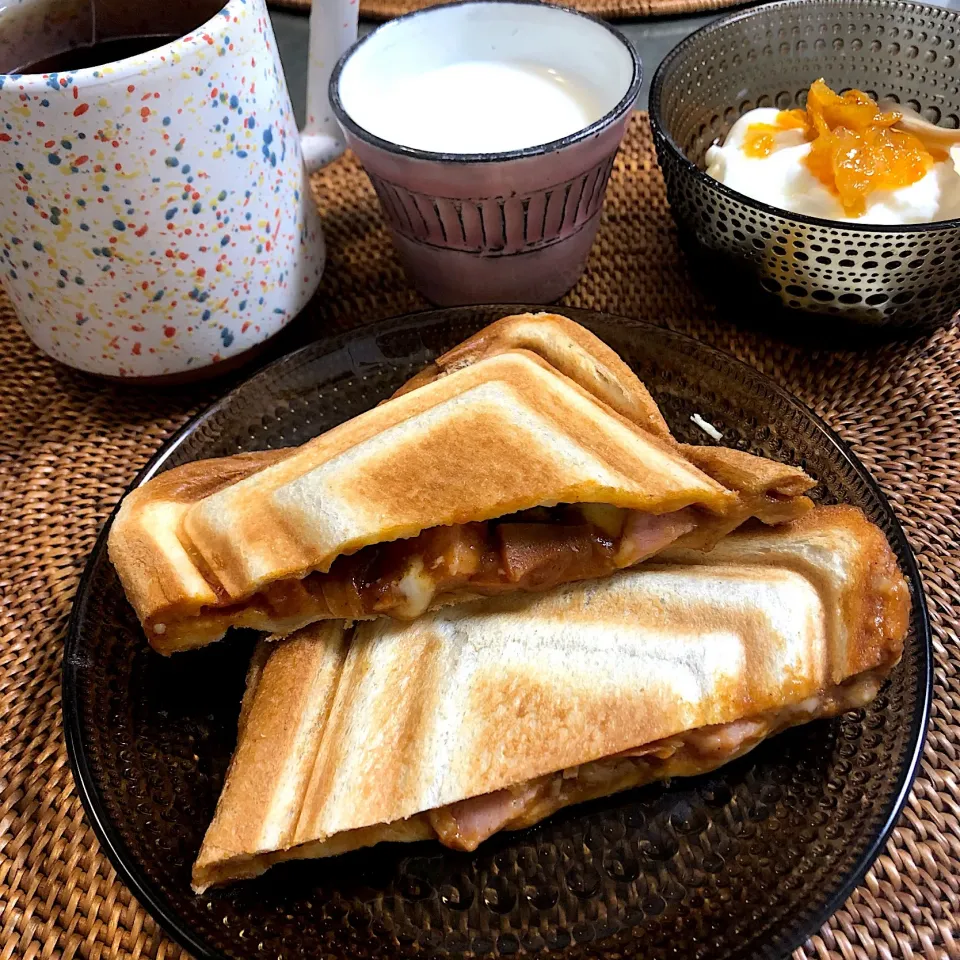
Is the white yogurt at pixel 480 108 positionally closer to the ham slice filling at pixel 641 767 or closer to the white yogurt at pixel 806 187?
the white yogurt at pixel 806 187

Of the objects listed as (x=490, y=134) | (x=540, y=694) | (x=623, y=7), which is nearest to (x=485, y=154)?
(x=490, y=134)

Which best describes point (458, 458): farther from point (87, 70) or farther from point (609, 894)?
point (87, 70)

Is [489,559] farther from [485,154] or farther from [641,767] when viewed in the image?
[485,154]

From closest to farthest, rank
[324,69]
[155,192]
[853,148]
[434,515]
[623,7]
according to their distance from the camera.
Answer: [434,515]
[155,192]
[853,148]
[324,69]
[623,7]

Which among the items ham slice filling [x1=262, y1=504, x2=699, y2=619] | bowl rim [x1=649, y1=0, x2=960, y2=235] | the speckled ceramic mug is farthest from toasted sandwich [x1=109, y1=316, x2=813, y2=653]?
bowl rim [x1=649, y1=0, x2=960, y2=235]

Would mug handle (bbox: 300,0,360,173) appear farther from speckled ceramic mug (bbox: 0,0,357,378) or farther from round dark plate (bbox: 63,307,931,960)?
round dark plate (bbox: 63,307,931,960)

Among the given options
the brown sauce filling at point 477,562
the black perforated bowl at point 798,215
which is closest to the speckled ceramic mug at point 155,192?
the brown sauce filling at point 477,562

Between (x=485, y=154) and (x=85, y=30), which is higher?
(x=85, y=30)
